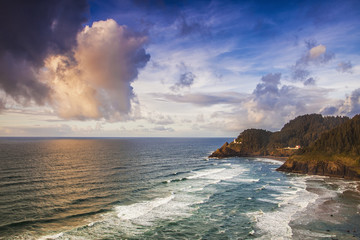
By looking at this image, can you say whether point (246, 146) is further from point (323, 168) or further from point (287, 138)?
point (323, 168)

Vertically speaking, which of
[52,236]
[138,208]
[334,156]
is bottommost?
[52,236]

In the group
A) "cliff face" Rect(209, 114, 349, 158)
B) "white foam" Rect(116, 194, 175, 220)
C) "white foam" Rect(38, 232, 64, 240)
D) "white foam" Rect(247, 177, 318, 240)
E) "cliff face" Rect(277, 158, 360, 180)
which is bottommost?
"white foam" Rect(38, 232, 64, 240)

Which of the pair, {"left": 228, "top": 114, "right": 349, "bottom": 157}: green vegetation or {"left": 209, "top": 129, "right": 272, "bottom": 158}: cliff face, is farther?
{"left": 228, "top": 114, "right": 349, "bottom": 157}: green vegetation

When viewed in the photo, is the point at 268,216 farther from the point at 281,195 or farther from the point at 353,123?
the point at 353,123

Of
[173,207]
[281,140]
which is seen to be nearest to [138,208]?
[173,207]

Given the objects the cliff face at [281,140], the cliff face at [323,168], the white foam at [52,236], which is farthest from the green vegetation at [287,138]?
the white foam at [52,236]

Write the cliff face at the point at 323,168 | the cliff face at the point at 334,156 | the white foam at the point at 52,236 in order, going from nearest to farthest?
the white foam at the point at 52,236
the cliff face at the point at 323,168
the cliff face at the point at 334,156

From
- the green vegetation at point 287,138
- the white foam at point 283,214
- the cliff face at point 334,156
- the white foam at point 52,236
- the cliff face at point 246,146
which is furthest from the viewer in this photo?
the green vegetation at point 287,138

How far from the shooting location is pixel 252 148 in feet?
502

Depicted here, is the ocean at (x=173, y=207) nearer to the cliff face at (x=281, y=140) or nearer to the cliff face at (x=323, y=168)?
the cliff face at (x=323, y=168)

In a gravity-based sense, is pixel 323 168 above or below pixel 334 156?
below

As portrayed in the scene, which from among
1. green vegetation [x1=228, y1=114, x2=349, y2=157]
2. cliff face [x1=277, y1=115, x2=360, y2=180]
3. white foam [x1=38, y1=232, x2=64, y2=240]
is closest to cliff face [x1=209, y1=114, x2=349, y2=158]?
green vegetation [x1=228, y1=114, x2=349, y2=157]

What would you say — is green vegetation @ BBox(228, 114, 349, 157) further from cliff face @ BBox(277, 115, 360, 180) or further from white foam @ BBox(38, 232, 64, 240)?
white foam @ BBox(38, 232, 64, 240)

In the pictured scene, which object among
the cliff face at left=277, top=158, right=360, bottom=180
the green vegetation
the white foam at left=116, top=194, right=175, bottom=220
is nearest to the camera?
the white foam at left=116, top=194, right=175, bottom=220
